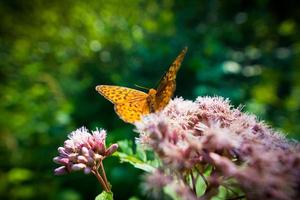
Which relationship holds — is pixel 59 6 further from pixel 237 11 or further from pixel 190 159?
pixel 190 159

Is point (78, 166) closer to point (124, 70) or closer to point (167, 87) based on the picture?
point (167, 87)

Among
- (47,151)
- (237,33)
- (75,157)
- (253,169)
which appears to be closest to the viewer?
(253,169)

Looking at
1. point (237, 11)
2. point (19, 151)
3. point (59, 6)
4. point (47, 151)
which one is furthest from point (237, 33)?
point (59, 6)

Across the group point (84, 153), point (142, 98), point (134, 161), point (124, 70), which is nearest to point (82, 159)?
point (84, 153)

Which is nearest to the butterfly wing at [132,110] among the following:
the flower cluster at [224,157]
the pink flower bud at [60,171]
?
the flower cluster at [224,157]

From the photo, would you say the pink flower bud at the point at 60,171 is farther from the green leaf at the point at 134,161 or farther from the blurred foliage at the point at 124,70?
the blurred foliage at the point at 124,70

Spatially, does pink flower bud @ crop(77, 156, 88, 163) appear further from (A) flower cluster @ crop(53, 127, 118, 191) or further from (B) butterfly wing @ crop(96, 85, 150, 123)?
(B) butterfly wing @ crop(96, 85, 150, 123)

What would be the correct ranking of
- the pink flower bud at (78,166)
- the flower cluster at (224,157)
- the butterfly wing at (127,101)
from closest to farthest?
the flower cluster at (224,157)
the pink flower bud at (78,166)
the butterfly wing at (127,101)
